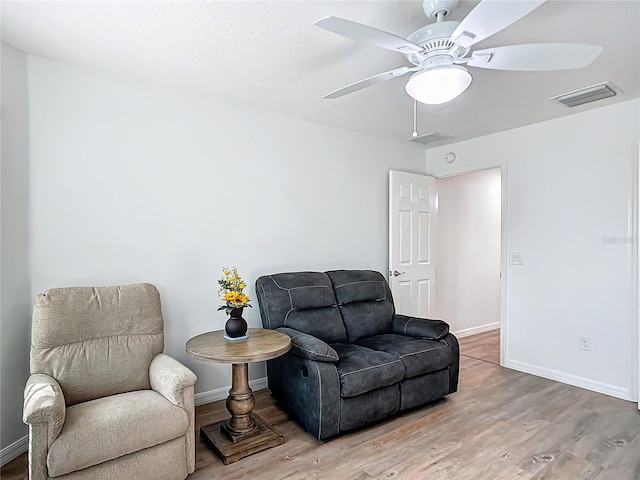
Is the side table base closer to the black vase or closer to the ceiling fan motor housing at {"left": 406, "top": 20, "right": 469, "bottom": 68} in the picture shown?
the black vase

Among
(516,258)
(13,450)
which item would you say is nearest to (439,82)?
(516,258)

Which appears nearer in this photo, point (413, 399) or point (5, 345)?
point (5, 345)

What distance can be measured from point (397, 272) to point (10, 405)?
3.33m

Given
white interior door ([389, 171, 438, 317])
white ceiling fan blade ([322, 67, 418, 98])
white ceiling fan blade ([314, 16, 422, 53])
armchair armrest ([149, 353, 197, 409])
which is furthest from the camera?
white interior door ([389, 171, 438, 317])

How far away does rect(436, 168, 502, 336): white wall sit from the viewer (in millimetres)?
5031

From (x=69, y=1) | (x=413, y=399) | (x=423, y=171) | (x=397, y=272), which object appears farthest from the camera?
(x=423, y=171)

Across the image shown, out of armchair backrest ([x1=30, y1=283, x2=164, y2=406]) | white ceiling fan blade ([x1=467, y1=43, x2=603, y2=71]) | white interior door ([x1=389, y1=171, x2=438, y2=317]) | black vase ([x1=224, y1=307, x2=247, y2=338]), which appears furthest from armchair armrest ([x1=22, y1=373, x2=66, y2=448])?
white interior door ([x1=389, y1=171, x2=438, y2=317])

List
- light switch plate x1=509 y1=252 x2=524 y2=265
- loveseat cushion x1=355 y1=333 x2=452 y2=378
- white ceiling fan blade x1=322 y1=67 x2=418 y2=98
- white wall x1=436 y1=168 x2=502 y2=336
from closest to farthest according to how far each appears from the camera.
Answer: white ceiling fan blade x1=322 y1=67 x2=418 y2=98, loveseat cushion x1=355 y1=333 x2=452 y2=378, light switch plate x1=509 y1=252 x2=524 y2=265, white wall x1=436 y1=168 x2=502 y2=336

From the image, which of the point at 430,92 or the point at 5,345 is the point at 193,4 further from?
the point at 5,345

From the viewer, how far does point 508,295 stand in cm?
395

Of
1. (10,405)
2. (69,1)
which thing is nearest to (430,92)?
(69,1)

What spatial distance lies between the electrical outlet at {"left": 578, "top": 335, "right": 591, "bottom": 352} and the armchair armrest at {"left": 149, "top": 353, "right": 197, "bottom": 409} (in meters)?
3.25

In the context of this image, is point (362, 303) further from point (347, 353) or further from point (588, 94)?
point (588, 94)

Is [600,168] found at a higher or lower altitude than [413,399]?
higher
